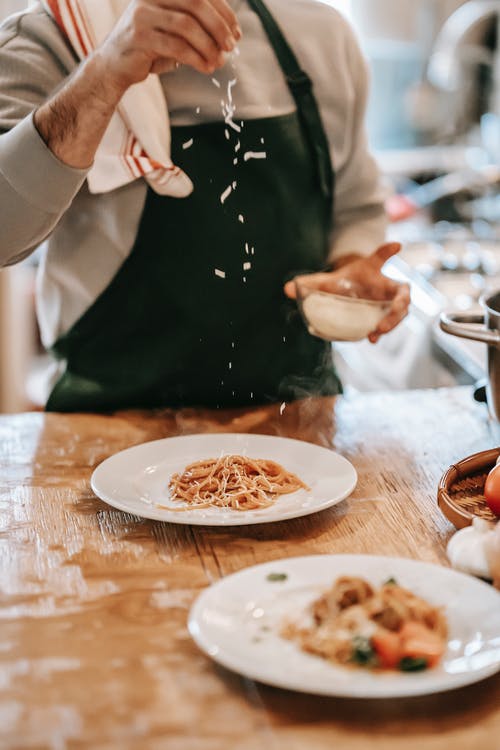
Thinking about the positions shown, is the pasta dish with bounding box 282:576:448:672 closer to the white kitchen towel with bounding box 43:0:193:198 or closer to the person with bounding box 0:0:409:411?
the person with bounding box 0:0:409:411

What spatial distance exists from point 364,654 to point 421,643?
53 millimetres

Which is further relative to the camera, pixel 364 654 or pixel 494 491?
pixel 494 491

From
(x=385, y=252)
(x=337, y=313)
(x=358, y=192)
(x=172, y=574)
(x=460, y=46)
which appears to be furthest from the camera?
(x=460, y=46)

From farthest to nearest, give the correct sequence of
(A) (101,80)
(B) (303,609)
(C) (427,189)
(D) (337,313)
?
1. (C) (427,189)
2. (D) (337,313)
3. (A) (101,80)
4. (B) (303,609)

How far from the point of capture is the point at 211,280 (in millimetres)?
1725

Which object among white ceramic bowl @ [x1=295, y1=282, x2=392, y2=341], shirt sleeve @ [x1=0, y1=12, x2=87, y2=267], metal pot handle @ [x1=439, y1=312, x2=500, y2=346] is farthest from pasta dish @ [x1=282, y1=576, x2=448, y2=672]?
shirt sleeve @ [x1=0, y1=12, x2=87, y2=267]

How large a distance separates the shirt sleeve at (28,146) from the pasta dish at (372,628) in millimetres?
758

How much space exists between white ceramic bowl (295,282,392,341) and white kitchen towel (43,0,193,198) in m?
0.29

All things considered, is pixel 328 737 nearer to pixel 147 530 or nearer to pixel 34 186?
pixel 147 530

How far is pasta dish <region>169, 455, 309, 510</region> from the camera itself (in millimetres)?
1261

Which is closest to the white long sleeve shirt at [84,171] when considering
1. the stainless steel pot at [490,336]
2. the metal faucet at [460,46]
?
the stainless steel pot at [490,336]

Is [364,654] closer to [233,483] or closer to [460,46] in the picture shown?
[233,483]

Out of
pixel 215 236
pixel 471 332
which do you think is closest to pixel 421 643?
pixel 471 332

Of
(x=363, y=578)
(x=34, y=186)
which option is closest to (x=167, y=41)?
(x=34, y=186)
